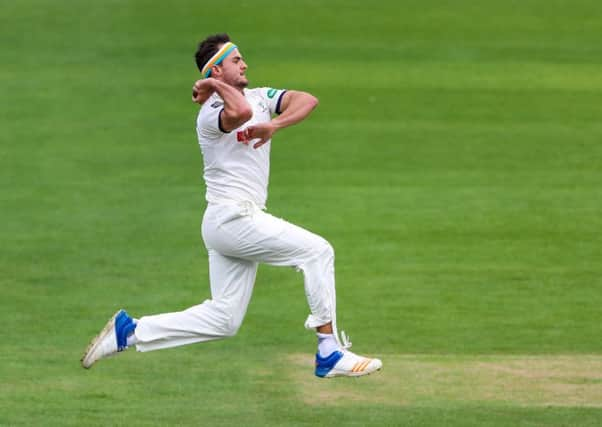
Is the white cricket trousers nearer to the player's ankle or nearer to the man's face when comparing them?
the player's ankle

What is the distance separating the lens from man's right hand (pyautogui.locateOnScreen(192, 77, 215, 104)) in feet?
29.2

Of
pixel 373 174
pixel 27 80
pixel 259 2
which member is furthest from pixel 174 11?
pixel 373 174

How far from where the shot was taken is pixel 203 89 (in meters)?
9.02

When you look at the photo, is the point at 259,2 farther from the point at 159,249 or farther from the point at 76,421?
the point at 76,421

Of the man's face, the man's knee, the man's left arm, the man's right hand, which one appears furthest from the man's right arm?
the man's knee

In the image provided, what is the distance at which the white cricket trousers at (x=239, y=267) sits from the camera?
30.2ft

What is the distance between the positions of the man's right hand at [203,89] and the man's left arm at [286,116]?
370 millimetres

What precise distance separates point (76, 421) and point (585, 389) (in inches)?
163

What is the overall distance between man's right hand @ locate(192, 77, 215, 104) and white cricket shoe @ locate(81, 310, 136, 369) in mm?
1717

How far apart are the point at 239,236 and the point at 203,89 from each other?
3.44ft

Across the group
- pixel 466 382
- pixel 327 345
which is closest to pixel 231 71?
pixel 327 345

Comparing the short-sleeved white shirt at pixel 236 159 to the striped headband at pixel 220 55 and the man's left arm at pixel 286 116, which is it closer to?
the man's left arm at pixel 286 116

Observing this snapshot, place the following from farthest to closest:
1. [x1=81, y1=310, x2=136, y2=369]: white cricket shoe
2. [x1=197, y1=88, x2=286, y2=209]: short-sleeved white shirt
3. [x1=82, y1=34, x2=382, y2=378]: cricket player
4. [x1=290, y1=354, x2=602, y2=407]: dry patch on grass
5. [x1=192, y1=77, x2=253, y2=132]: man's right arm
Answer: [x1=290, y1=354, x2=602, y2=407]: dry patch on grass < [x1=81, y1=310, x2=136, y2=369]: white cricket shoe < [x1=197, y1=88, x2=286, y2=209]: short-sleeved white shirt < [x1=82, y1=34, x2=382, y2=378]: cricket player < [x1=192, y1=77, x2=253, y2=132]: man's right arm

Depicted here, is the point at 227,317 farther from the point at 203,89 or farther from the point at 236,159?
the point at 203,89
